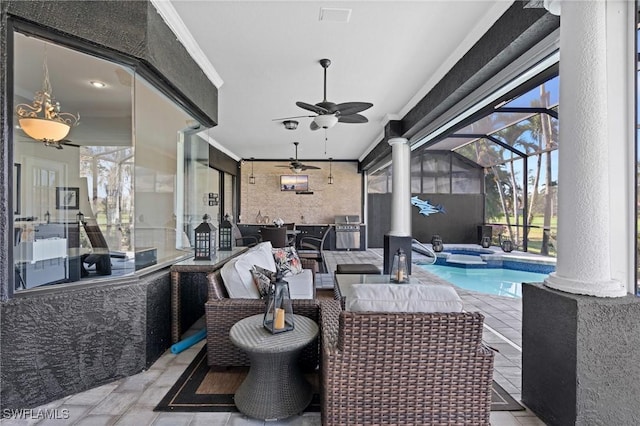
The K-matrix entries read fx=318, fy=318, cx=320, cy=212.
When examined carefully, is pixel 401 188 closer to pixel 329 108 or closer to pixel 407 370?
pixel 329 108

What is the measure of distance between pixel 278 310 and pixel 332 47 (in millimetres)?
2509

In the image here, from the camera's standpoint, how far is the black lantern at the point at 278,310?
6.52 ft

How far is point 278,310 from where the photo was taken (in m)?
2.01

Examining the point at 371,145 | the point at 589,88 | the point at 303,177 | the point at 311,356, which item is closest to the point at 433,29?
the point at 589,88

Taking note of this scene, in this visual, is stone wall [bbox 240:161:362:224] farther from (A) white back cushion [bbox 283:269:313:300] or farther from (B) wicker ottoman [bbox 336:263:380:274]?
(A) white back cushion [bbox 283:269:313:300]

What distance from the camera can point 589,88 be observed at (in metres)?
1.72

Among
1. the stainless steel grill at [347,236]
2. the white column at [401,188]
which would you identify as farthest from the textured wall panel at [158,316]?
the stainless steel grill at [347,236]

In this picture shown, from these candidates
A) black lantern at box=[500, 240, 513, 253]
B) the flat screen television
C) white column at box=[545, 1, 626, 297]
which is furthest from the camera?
the flat screen television

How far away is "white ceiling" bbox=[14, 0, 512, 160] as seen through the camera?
8.15 feet

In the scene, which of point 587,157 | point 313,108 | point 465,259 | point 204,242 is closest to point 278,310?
point 204,242

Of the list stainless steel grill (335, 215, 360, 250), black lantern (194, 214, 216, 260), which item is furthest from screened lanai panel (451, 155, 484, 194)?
black lantern (194, 214, 216, 260)

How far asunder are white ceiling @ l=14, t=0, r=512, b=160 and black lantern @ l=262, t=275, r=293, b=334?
2072mm

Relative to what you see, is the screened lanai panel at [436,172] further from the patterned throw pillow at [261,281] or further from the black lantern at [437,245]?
the patterned throw pillow at [261,281]

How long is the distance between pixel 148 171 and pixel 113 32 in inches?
80.7
